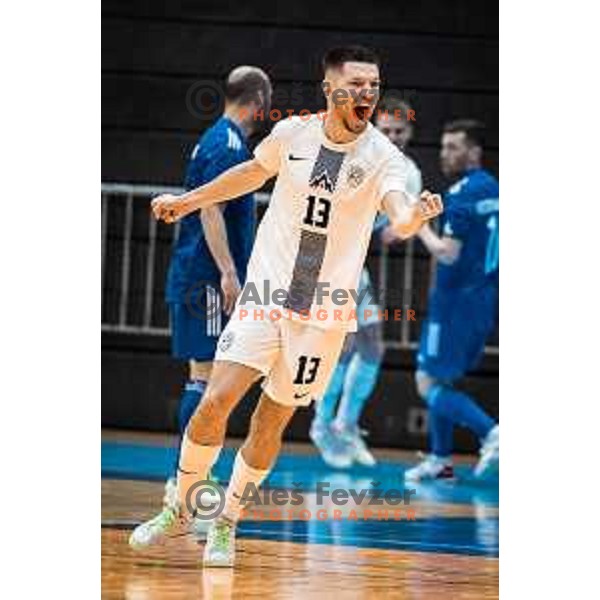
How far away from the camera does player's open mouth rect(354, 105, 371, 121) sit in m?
6.32

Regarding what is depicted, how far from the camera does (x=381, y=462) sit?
481 inches

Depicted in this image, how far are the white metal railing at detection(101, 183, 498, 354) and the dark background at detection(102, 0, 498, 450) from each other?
0.47 feet

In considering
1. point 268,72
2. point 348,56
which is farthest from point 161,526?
point 268,72

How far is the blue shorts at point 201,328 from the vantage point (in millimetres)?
7934

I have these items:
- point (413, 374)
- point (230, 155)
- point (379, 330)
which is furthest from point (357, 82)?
point (413, 374)

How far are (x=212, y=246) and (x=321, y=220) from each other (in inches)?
55.0

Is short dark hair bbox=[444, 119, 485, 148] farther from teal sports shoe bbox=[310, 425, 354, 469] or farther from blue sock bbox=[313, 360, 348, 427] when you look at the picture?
teal sports shoe bbox=[310, 425, 354, 469]

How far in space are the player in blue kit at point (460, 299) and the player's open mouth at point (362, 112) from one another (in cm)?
480

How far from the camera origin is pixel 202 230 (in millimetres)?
7973

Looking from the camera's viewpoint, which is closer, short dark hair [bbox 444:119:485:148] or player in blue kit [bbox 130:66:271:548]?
player in blue kit [bbox 130:66:271:548]

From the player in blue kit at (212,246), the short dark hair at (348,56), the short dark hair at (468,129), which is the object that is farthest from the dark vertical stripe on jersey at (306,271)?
the short dark hair at (468,129)

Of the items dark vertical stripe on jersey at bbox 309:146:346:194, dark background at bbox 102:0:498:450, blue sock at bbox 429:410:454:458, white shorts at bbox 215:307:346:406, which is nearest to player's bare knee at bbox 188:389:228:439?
white shorts at bbox 215:307:346:406
